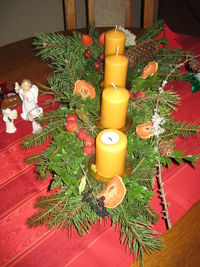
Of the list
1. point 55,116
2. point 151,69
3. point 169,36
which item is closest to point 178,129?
point 151,69

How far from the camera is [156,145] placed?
0.63m

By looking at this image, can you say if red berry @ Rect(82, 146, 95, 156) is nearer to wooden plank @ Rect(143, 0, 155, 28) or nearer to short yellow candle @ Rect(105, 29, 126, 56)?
short yellow candle @ Rect(105, 29, 126, 56)

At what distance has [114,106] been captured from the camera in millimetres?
615

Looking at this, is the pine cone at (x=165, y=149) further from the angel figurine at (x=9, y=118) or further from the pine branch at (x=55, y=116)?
the angel figurine at (x=9, y=118)

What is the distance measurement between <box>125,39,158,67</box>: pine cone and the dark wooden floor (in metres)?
0.53

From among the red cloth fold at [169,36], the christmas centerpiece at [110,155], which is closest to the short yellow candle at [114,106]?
the christmas centerpiece at [110,155]

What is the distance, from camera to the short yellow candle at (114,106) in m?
0.61

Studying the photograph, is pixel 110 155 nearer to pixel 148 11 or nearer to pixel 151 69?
pixel 151 69

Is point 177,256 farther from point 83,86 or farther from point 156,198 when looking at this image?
point 83,86

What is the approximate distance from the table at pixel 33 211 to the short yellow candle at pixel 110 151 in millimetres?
151

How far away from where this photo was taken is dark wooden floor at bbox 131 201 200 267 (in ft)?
1.60

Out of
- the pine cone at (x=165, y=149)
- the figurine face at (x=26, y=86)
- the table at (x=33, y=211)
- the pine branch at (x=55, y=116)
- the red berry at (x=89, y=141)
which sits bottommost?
the table at (x=33, y=211)

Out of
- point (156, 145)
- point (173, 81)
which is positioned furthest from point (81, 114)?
point (173, 81)

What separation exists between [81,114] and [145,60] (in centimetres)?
41
